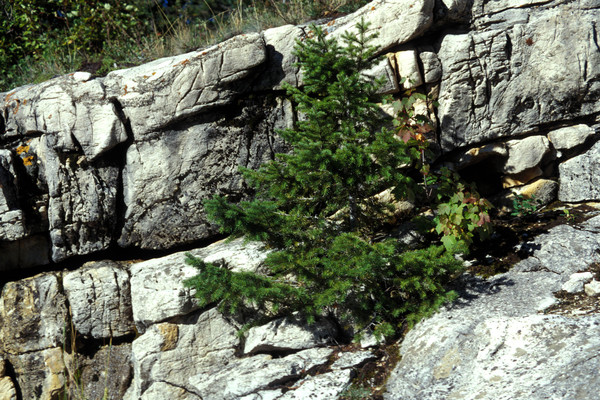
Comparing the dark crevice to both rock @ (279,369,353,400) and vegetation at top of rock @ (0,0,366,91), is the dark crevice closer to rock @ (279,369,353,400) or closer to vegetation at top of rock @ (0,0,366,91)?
rock @ (279,369,353,400)

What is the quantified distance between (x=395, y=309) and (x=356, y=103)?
6.27 feet

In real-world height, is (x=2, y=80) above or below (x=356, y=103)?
above

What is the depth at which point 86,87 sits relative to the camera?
19.7 ft

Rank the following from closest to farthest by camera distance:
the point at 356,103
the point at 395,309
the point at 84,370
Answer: the point at 395,309, the point at 356,103, the point at 84,370

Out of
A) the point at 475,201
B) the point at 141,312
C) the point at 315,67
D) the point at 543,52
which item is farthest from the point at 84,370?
the point at 543,52

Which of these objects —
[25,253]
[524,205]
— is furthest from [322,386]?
[25,253]

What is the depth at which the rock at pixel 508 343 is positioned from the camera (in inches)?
144

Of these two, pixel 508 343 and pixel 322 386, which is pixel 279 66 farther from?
pixel 508 343

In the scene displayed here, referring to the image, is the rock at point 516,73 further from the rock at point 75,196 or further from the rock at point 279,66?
the rock at point 75,196

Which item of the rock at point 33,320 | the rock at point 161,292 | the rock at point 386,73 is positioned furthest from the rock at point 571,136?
the rock at point 33,320

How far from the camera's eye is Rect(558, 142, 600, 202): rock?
19.5 feet

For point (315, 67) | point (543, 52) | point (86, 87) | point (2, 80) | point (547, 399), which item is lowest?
point (547, 399)

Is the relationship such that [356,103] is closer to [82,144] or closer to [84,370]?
[82,144]

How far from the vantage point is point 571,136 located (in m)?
6.07
